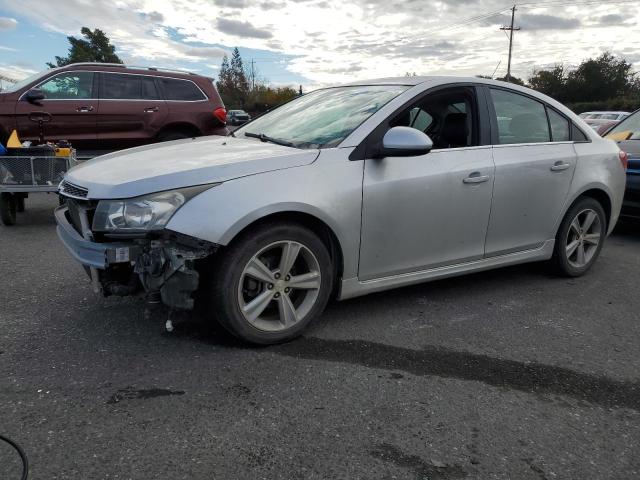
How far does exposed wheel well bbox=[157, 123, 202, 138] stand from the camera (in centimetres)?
891

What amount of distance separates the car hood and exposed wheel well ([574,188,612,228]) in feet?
9.07

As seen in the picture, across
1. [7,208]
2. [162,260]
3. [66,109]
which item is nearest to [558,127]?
[162,260]

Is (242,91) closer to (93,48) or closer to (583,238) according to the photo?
(93,48)

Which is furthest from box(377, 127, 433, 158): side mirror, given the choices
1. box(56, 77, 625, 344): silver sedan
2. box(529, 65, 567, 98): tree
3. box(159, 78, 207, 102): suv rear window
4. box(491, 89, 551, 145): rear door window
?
box(529, 65, 567, 98): tree

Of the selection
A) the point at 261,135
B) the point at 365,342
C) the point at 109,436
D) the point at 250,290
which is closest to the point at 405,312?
the point at 365,342

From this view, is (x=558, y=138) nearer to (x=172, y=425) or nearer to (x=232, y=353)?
(x=232, y=353)

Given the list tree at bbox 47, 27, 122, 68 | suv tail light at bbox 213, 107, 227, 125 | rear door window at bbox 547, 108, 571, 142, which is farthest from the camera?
tree at bbox 47, 27, 122, 68

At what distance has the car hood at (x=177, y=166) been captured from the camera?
9.55 feet

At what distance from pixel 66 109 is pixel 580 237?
736 cm

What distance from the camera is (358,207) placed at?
3.36 metres

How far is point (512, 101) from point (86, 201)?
10.7ft

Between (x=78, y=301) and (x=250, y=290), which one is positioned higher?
(x=250, y=290)

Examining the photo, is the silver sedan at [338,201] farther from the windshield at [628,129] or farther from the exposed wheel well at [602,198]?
the windshield at [628,129]

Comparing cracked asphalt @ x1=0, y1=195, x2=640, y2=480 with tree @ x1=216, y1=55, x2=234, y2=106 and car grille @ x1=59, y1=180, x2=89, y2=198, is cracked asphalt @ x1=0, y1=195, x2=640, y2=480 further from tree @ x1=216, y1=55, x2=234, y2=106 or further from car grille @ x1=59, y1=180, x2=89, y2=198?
tree @ x1=216, y1=55, x2=234, y2=106
